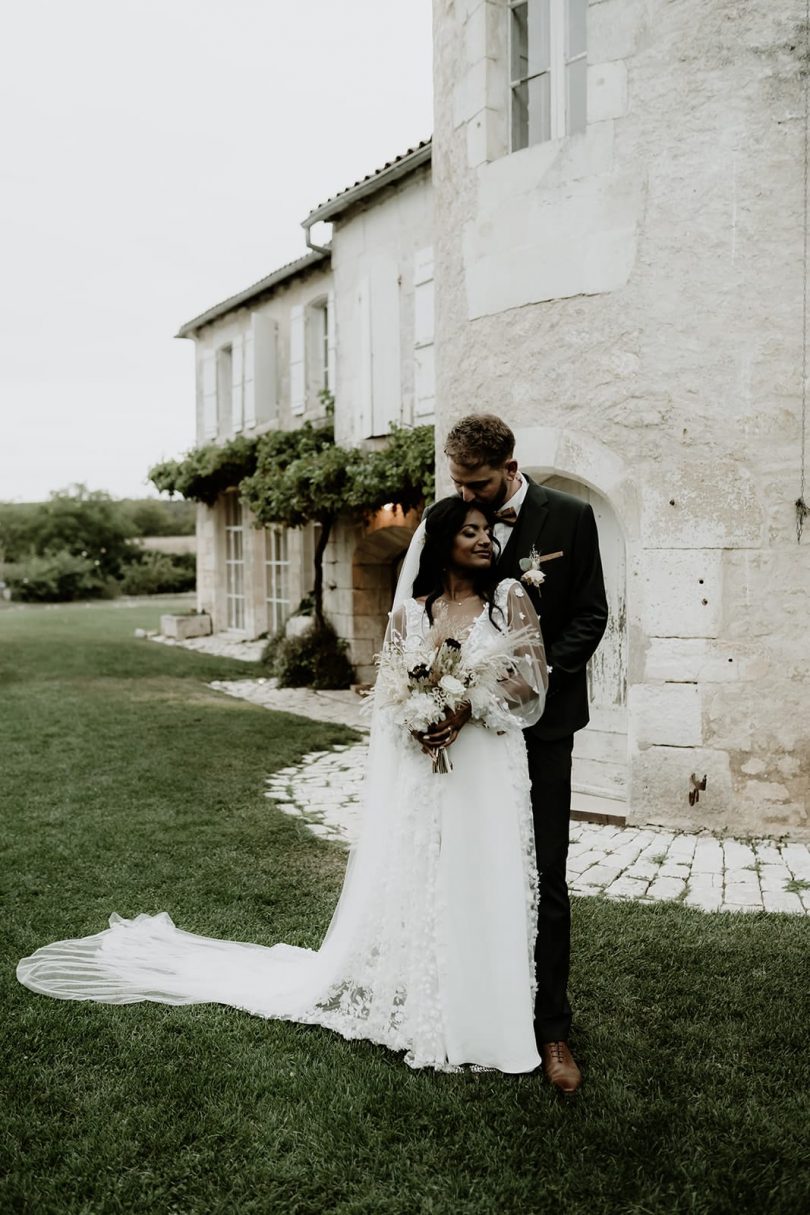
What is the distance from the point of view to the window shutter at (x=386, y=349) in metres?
11.2

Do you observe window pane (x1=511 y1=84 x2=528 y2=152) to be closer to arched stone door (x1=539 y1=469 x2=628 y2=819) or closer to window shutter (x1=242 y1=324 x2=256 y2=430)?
arched stone door (x1=539 y1=469 x2=628 y2=819)

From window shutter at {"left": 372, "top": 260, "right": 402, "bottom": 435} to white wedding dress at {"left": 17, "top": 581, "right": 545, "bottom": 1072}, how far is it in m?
8.40

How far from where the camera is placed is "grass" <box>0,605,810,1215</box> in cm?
236

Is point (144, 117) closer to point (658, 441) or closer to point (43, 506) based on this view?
point (658, 441)

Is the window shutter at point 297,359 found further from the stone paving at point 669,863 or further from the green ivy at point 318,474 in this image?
the stone paving at point 669,863

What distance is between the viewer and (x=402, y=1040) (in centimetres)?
305

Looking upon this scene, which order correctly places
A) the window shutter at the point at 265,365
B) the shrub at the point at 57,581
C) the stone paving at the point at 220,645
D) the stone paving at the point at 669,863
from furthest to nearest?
the shrub at the point at 57,581 → the stone paving at the point at 220,645 → the window shutter at the point at 265,365 → the stone paving at the point at 669,863

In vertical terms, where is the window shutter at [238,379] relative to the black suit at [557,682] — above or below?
above

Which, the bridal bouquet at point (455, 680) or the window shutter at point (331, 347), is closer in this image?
the bridal bouquet at point (455, 680)

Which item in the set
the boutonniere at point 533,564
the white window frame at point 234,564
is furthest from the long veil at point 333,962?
the white window frame at point 234,564

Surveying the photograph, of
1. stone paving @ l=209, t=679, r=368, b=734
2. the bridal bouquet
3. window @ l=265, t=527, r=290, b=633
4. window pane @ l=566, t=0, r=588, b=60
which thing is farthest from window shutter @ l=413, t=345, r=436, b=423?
the bridal bouquet

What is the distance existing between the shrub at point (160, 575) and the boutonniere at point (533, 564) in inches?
1180

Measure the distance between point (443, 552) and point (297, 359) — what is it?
1216 centimetres

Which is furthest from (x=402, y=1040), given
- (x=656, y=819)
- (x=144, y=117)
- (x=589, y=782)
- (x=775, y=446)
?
(x=144, y=117)
